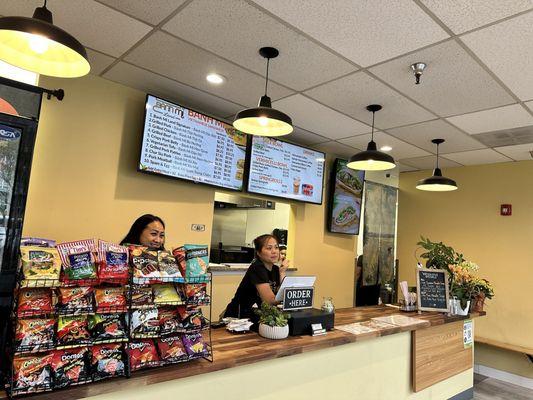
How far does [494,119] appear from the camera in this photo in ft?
11.7

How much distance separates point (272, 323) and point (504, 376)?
14.1 feet

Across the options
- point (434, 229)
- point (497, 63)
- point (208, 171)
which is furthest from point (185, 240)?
point (434, 229)

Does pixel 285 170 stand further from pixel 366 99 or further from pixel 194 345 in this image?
pixel 194 345

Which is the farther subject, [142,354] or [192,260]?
[192,260]

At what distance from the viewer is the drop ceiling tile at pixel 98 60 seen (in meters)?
2.78

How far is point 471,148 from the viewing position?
464cm

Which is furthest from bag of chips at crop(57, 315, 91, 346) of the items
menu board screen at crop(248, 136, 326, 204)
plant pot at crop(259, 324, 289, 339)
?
menu board screen at crop(248, 136, 326, 204)

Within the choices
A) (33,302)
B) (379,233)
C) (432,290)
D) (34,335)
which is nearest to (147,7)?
(33,302)

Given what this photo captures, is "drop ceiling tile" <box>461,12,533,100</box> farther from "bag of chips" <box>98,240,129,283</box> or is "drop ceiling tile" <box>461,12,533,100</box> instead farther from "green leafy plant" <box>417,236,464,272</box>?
"bag of chips" <box>98,240,129,283</box>

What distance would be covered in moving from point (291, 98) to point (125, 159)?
1.64 metres

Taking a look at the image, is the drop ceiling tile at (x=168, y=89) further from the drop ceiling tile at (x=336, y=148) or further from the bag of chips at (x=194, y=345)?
the bag of chips at (x=194, y=345)

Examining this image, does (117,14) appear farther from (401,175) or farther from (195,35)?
(401,175)

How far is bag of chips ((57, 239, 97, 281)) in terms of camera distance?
4.48 feet

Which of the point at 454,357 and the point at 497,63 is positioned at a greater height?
the point at 497,63
